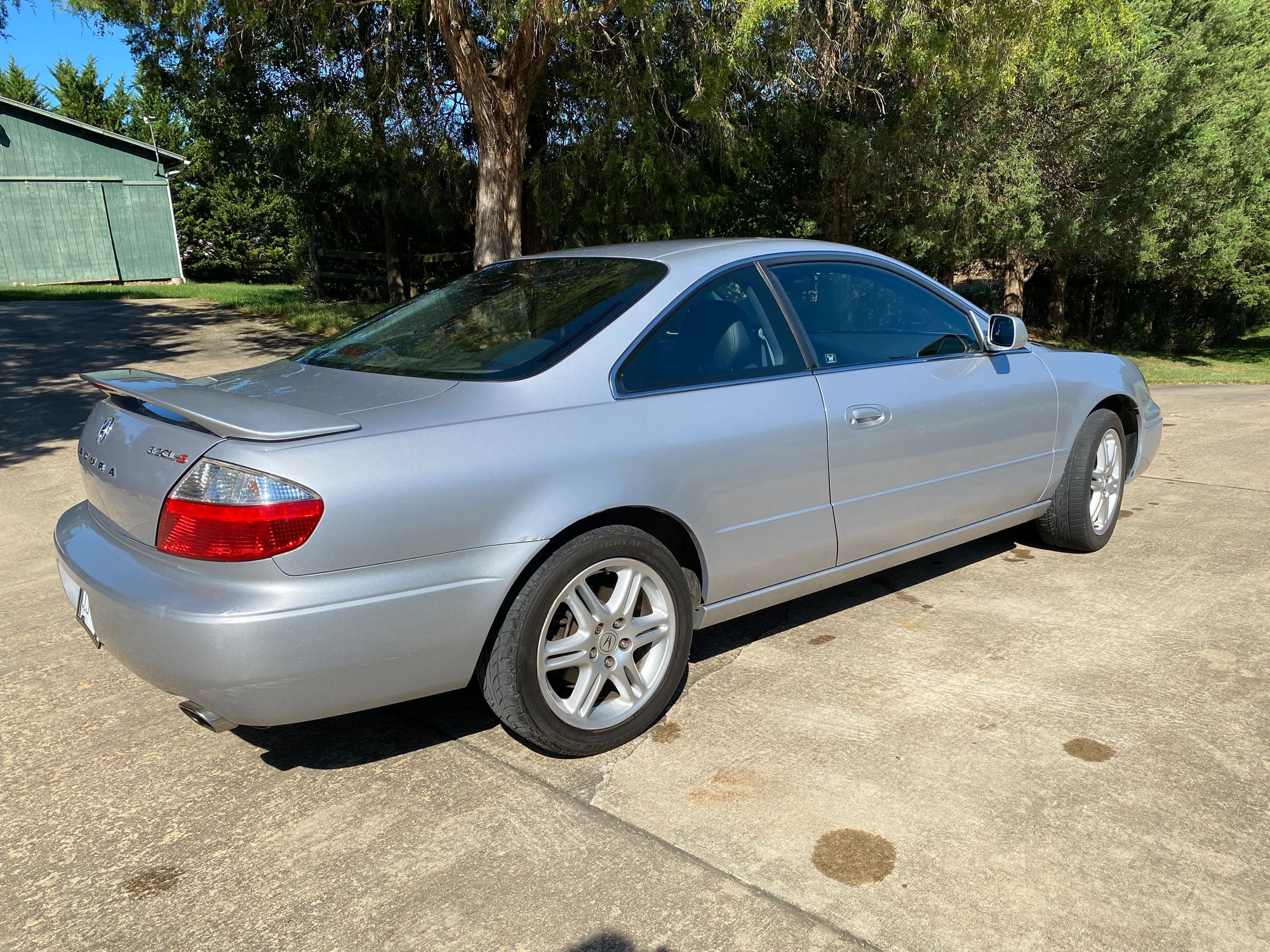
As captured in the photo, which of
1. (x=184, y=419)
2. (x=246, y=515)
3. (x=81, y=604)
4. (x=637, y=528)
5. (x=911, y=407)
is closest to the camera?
(x=246, y=515)

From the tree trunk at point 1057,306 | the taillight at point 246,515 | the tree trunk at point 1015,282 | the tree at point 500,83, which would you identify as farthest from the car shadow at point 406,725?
the tree trunk at point 1057,306

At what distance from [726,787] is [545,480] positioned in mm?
1031

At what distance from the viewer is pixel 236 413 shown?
2.82m

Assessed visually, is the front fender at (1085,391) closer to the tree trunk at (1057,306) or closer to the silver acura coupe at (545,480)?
the silver acura coupe at (545,480)

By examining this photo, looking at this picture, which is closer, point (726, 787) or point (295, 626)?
point (295, 626)

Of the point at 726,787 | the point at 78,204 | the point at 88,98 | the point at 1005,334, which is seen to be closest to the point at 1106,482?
the point at 1005,334

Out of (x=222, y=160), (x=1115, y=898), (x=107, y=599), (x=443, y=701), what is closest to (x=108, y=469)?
(x=107, y=599)

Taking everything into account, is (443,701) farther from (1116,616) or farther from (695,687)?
(1116,616)

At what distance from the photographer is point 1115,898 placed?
97.6 inches

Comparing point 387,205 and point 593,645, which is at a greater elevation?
point 387,205

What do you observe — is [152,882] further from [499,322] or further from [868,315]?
[868,315]

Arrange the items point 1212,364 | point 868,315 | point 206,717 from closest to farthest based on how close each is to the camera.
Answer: point 206,717, point 868,315, point 1212,364

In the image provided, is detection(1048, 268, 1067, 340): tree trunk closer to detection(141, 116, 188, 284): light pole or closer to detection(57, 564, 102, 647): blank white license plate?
detection(141, 116, 188, 284): light pole

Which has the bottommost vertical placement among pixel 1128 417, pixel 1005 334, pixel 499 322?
pixel 1128 417
